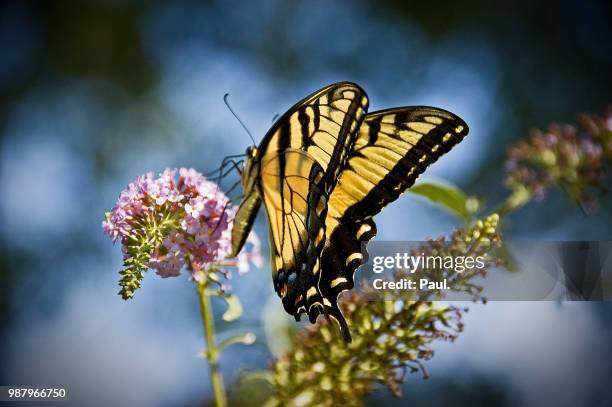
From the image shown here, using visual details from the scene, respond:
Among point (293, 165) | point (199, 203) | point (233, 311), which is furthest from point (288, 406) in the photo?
point (293, 165)

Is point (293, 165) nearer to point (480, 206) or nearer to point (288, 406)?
point (480, 206)

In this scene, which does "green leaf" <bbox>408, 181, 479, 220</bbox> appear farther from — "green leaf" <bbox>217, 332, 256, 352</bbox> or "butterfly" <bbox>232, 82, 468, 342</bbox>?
"green leaf" <bbox>217, 332, 256, 352</bbox>

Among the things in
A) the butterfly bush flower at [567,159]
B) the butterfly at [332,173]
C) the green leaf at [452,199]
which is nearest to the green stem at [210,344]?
the butterfly at [332,173]

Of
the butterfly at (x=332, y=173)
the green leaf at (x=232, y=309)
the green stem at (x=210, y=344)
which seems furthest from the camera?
the butterfly at (x=332, y=173)

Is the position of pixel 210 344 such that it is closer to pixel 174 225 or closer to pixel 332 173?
pixel 174 225

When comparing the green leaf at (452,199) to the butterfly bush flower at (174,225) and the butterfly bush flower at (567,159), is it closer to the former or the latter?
the butterfly bush flower at (567,159)

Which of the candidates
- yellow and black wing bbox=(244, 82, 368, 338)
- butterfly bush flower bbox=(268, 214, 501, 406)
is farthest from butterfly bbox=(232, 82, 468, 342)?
butterfly bush flower bbox=(268, 214, 501, 406)

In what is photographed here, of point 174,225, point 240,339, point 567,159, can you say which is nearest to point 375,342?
point 240,339
